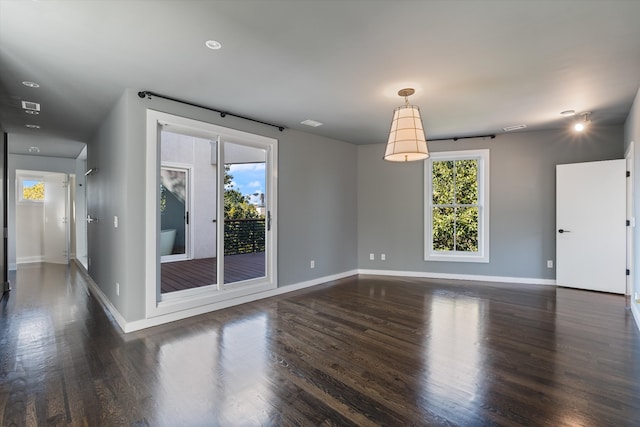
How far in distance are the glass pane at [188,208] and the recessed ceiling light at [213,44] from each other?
351cm

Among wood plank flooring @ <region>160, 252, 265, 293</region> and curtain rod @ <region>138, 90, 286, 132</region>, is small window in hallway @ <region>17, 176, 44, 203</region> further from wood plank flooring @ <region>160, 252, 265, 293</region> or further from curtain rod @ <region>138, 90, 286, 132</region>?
curtain rod @ <region>138, 90, 286, 132</region>

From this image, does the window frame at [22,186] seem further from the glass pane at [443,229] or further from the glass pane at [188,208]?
the glass pane at [443,229]

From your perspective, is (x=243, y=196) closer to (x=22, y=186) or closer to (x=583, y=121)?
(x=583, y=121)

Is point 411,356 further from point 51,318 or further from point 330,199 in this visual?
point 51,318

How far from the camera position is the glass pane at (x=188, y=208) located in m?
5.70

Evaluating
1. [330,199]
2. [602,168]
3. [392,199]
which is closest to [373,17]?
[330,199]

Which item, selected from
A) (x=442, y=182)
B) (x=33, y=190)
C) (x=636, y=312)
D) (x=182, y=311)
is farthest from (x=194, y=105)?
(x=33, y=190)

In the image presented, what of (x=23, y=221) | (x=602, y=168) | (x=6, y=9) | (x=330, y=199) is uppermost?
(x=6, y=9)

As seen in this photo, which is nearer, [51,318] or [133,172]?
[133,172]

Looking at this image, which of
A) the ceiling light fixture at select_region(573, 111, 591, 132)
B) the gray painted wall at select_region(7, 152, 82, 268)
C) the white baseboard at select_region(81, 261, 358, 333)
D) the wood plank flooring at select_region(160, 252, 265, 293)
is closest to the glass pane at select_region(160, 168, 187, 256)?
the wood plank flooring at select_region(160, 252, 265, 293)

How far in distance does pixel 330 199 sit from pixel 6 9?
4299mm

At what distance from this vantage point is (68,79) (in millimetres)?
2912

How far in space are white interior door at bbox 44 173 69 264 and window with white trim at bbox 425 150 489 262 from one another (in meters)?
8.18

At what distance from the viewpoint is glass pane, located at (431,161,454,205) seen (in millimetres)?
5629
